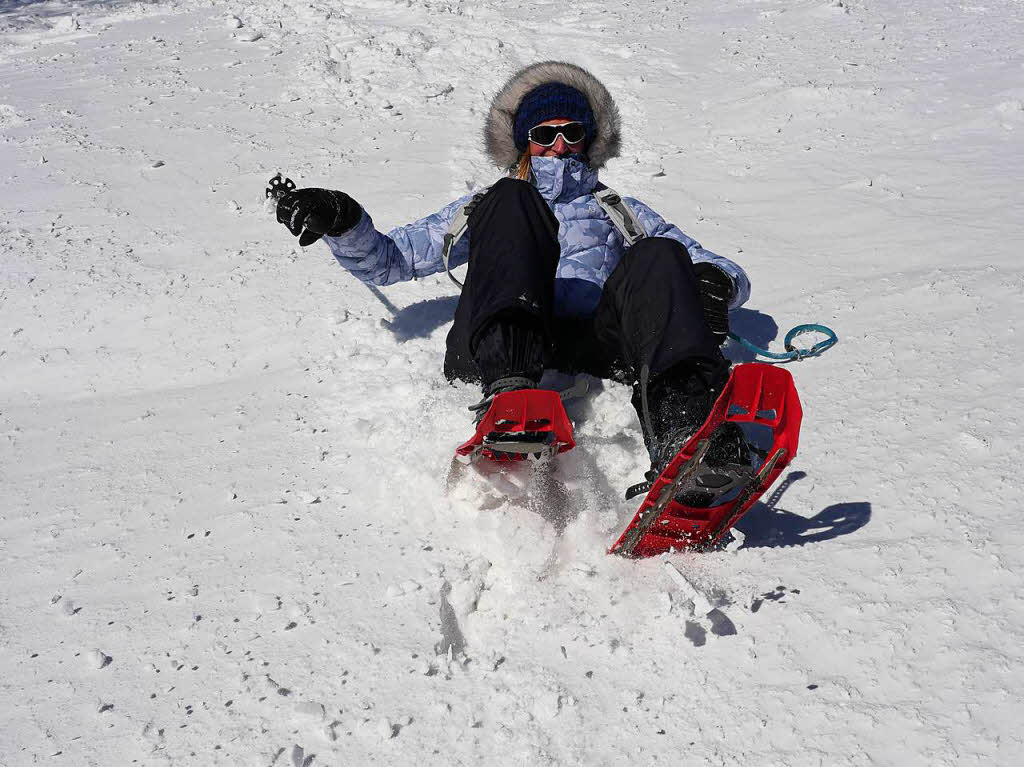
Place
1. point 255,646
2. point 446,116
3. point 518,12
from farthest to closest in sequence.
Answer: point 518,12 < point 446,116 < point 255,646

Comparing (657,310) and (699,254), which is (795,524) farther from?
(699,254)

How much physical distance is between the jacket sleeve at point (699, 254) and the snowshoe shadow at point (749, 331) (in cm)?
31

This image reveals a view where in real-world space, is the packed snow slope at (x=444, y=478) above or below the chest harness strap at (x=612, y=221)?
below

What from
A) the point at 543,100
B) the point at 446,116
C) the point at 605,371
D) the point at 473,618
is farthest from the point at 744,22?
the point at 473,618

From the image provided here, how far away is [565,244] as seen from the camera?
118 inches

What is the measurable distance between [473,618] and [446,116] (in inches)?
156

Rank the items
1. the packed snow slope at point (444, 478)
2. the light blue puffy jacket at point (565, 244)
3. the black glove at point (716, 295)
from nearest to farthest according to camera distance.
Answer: the packed snow slope at point (444, 478) < the black glove at point (716, 295) < the light blue puffy jacket at point (565, 244)

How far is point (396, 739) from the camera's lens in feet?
5.95

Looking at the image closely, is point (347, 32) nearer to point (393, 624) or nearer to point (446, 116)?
point (446, 116)

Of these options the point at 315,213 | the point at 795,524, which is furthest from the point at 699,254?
the point at 315,213

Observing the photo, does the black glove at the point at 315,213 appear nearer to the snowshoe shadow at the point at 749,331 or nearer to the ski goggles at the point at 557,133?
the ski goggles at the point at 557,133

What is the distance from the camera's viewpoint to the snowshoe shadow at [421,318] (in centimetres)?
334

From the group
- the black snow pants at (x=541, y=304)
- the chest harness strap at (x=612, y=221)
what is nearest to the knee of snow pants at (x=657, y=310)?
the black snow pants at (x=541, y=304)

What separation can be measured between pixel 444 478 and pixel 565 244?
40.5 inches
